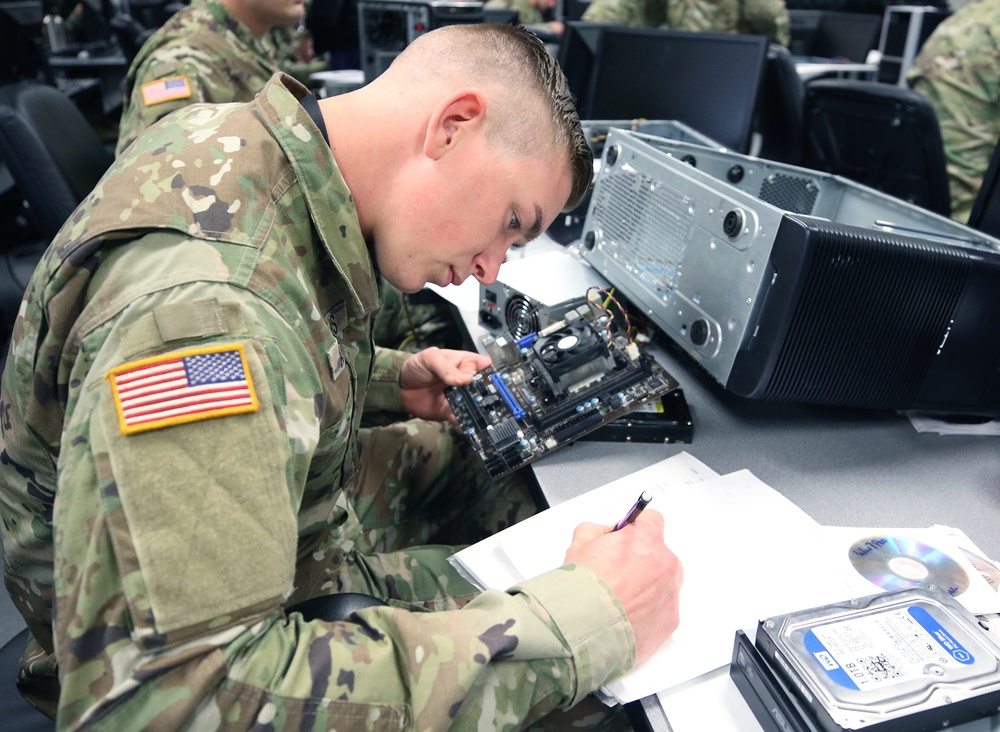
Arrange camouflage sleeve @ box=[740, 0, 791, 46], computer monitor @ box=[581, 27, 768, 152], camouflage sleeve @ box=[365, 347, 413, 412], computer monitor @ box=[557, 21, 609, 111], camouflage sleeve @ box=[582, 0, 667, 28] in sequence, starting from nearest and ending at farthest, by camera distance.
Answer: camouflage sleeve @ box=[365, 347, 413, 412]
computer monitor @ box=[581, 27, 768, 152]
computer monitor @ box=[557, 21, 609, 111]
camouflage sleeve @ box=[582, 0, 667, 28]
camouflage sleeve @ box=[740, 0, 791, 46]

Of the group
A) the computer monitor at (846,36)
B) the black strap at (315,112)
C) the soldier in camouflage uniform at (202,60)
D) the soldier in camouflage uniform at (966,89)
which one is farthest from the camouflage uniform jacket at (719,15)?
the black strap at (315,112)

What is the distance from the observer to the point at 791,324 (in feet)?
3.35

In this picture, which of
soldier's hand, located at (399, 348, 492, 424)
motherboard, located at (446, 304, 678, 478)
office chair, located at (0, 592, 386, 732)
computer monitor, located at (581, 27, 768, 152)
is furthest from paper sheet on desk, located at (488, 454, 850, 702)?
computer monitor, located at (581, 27, 768, 152)

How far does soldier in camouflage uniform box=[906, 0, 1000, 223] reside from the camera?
2373 millimetres

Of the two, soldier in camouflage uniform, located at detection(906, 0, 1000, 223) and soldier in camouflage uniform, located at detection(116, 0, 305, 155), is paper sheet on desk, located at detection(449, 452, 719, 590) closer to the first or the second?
soldier in camouflage uniform, located at detection(116, 0, 305, 155)

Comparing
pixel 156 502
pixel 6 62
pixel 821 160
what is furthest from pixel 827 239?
pixel 6 62

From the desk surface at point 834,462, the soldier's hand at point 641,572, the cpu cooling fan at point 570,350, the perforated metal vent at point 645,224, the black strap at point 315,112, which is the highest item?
the black strap at point 315,112

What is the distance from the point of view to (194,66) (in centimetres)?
199

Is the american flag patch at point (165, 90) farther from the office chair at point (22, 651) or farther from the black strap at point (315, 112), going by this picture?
the office chair at point (22, 651)

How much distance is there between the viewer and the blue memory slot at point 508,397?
111 centimetres

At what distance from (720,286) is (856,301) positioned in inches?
7.6

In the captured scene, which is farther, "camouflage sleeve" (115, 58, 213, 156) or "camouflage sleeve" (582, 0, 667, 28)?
"camouflage sleeve" (582, 0, 667, 28)

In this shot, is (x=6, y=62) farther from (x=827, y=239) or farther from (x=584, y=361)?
(x=827, y=239)

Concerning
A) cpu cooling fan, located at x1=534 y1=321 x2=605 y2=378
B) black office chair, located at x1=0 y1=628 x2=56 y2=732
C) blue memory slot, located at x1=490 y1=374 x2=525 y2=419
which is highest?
cpu cooling fan, located at x1=534 y1=321 x2=605 y2=378
